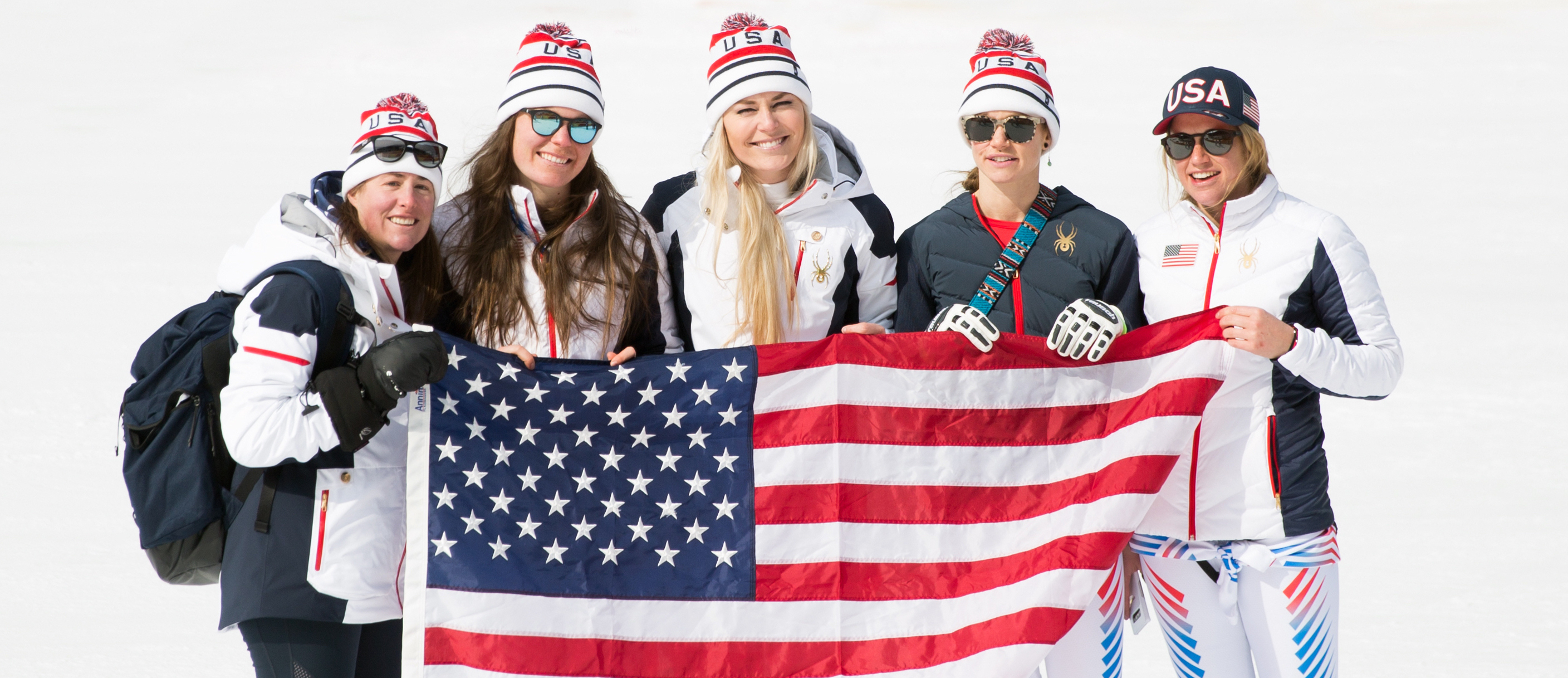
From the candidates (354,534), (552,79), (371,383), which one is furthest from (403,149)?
(354,534)

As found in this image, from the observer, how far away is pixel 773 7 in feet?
84.4

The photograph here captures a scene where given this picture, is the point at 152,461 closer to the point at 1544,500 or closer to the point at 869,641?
the point at 869,641

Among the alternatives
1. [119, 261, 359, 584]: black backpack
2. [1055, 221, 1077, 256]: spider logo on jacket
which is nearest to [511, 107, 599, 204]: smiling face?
[119, 261, 359, 584]: black backpack

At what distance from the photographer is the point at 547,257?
4.15 meters

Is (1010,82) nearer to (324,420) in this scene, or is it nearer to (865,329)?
(865,329)

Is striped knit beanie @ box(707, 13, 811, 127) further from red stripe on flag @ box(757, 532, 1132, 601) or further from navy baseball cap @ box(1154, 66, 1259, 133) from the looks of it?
red stripe on flag @ box(757, 532, 1132, 601)

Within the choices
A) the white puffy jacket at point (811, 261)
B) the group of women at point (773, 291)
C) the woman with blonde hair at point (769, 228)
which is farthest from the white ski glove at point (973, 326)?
the white puffy jacket at point (811, 261)

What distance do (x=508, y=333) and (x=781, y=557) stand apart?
1.14 meters

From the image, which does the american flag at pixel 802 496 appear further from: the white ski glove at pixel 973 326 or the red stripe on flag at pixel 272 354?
the red stripe on flag at pixel 272 354

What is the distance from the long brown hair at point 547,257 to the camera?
13.4ft

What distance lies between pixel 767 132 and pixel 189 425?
1996mm

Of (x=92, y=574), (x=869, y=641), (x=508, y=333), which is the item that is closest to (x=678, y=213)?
(x=508, y=333)

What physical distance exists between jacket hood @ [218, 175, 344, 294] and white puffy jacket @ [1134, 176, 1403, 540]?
256 cm

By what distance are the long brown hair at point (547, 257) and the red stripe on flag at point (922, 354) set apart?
0.53m
